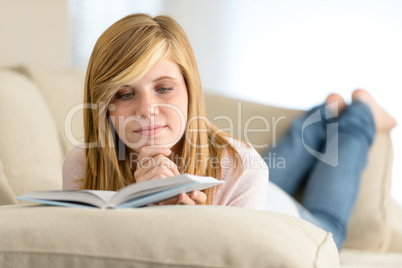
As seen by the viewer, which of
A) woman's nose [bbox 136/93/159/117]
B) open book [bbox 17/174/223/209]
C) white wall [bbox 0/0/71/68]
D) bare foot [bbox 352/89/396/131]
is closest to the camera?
open book [bbox 17/174/223/209]

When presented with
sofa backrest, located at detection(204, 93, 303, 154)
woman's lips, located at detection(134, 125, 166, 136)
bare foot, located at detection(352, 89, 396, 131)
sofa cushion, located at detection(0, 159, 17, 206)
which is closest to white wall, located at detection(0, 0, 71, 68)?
sofa backrest, located at detection(204, 93, 303, 154)

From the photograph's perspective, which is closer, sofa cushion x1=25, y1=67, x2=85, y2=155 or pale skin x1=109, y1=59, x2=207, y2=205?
pale skin x1=109, y1=59, x2=207, y2=205

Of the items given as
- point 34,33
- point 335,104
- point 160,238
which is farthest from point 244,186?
point 34,33

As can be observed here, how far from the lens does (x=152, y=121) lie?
45.6 inches

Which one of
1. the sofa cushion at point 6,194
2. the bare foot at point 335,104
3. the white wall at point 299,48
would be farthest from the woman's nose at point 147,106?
the white wall at point 299,48

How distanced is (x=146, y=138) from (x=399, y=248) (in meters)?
1.09

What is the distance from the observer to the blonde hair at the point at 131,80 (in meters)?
1.13

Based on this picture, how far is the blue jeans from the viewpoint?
1.87 m

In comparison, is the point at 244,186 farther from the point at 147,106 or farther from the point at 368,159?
the point at 368,159

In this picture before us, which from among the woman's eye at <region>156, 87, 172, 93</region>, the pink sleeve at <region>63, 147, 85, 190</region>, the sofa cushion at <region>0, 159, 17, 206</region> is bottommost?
the sofa cushion at <region>0, 159, 17, 206</region>

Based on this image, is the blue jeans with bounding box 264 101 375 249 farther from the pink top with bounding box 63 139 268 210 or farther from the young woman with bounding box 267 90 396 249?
the pink top with bounding box 63 139 268 210

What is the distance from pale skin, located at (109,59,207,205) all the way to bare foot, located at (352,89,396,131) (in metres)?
1.11

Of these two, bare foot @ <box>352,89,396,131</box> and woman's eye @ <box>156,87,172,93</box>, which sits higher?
woman's eye @ <box>156,87,172,93</box>

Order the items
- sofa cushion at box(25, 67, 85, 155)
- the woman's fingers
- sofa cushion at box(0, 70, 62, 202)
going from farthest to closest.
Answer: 1. sofa cushion at box(25, 67, 85, 155)
2. sofa cushion at box(0, 70, 62, 202)
3. the woman's fingers
